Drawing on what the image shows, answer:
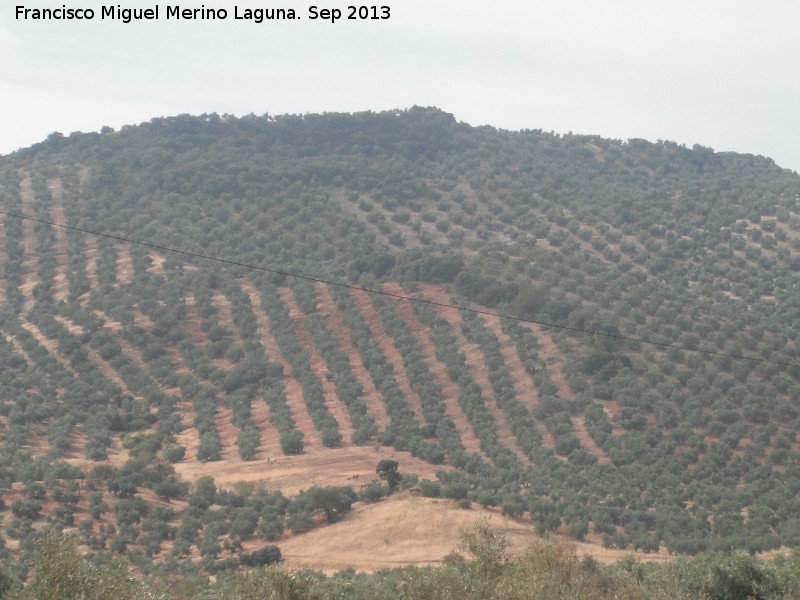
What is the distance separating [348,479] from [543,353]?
17475mm

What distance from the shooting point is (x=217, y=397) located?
51.6m

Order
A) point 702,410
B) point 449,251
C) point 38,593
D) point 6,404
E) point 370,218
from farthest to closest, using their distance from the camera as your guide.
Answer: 1. point 370,218
2. point 449,251
3. point 6,404
4. point 702,410
5. point 38,593

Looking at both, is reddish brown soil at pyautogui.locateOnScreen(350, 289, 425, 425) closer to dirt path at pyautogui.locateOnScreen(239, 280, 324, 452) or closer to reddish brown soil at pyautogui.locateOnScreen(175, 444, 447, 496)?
reddish brown soil at pyautogui.locateOnScreen(175, 444, 447, 496)

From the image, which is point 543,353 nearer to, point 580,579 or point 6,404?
point 6,404

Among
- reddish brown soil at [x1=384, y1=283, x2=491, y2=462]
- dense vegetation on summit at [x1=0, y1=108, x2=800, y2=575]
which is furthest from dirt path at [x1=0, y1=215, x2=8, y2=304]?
reddish brown soil at [x1=384, y1=283, x2=491, y2=462]

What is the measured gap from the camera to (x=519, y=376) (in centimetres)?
4875

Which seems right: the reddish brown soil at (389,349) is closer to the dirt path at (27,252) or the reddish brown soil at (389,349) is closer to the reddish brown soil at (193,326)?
the reddish brown soil at (193,326)

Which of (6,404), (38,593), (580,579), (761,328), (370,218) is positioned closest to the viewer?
(38,593)

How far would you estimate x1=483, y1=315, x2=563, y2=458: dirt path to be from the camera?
43531 millimetres

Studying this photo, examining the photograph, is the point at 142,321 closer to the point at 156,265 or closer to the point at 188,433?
the point at 156,265

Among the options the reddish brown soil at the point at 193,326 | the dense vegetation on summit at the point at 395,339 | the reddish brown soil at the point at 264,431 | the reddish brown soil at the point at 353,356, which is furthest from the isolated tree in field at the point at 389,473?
the reddish brown soil at the point at 193,326

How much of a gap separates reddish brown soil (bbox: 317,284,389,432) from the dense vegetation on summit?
0.23 m

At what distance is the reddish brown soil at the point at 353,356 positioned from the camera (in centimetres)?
4747

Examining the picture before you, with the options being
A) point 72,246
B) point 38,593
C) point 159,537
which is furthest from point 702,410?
point 72,246
